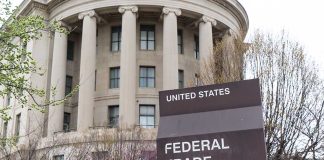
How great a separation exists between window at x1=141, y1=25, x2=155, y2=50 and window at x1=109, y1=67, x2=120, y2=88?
3.29m

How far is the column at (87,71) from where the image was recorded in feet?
117

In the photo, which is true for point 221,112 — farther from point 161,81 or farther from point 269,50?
point 161,81

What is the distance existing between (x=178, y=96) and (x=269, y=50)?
22499 mm

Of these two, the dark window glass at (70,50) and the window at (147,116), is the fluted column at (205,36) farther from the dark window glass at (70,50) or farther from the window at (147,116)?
the dark window glass at (70,50)

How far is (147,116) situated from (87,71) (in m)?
6.63

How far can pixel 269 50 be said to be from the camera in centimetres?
2531

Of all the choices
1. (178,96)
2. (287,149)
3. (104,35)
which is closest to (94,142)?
(287,149)

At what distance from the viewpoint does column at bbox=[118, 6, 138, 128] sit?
115ft

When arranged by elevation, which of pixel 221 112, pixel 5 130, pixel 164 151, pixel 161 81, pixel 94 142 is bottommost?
pixel 164 151

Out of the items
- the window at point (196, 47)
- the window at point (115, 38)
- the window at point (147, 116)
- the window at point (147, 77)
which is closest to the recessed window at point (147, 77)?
the window at point (147, 77)

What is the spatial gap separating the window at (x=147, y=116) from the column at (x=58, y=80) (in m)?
6.99

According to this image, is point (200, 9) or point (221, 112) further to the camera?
point (200, 9)

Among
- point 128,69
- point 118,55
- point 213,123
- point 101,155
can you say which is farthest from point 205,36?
point 213,123

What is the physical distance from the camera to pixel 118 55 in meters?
40.4
